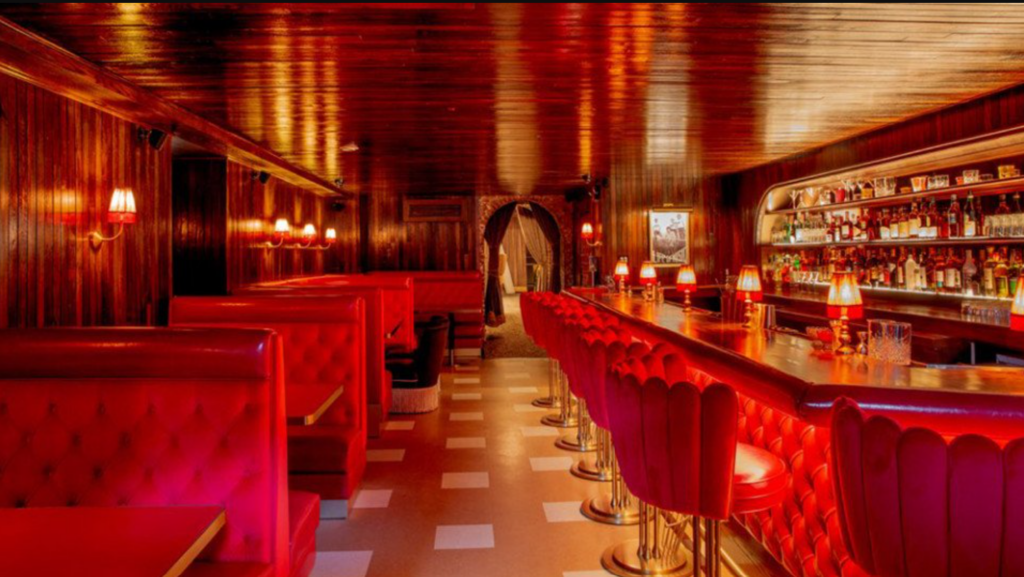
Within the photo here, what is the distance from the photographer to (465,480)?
4.49 m

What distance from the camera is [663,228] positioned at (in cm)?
1009

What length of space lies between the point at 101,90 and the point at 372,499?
129 inches

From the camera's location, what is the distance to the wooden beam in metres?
3.62

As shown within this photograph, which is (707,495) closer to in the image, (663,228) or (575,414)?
(575,414)

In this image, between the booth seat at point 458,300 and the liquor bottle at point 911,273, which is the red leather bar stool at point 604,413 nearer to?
the liquor bottle at point 911,273

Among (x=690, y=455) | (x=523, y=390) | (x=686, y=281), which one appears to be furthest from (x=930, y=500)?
(x=523, y=390)

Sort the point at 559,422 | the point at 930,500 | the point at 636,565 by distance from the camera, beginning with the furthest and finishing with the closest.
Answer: the point at 559,422 < the point at 636,565 < the point at 930,500

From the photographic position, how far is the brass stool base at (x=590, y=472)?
176 inches

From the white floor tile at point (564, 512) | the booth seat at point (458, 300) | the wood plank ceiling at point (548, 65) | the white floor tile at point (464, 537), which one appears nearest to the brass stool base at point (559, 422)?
the white floor tile at point (564, 512)

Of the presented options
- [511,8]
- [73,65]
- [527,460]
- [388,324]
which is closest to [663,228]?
[388,324]

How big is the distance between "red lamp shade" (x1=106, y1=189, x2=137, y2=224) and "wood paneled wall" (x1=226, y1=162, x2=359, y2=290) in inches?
90.8

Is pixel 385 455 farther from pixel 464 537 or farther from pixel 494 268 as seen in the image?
pixel 494 268

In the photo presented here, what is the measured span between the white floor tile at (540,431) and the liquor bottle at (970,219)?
3855 mm

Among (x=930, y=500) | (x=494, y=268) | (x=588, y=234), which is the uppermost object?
(x=588, y=234)
